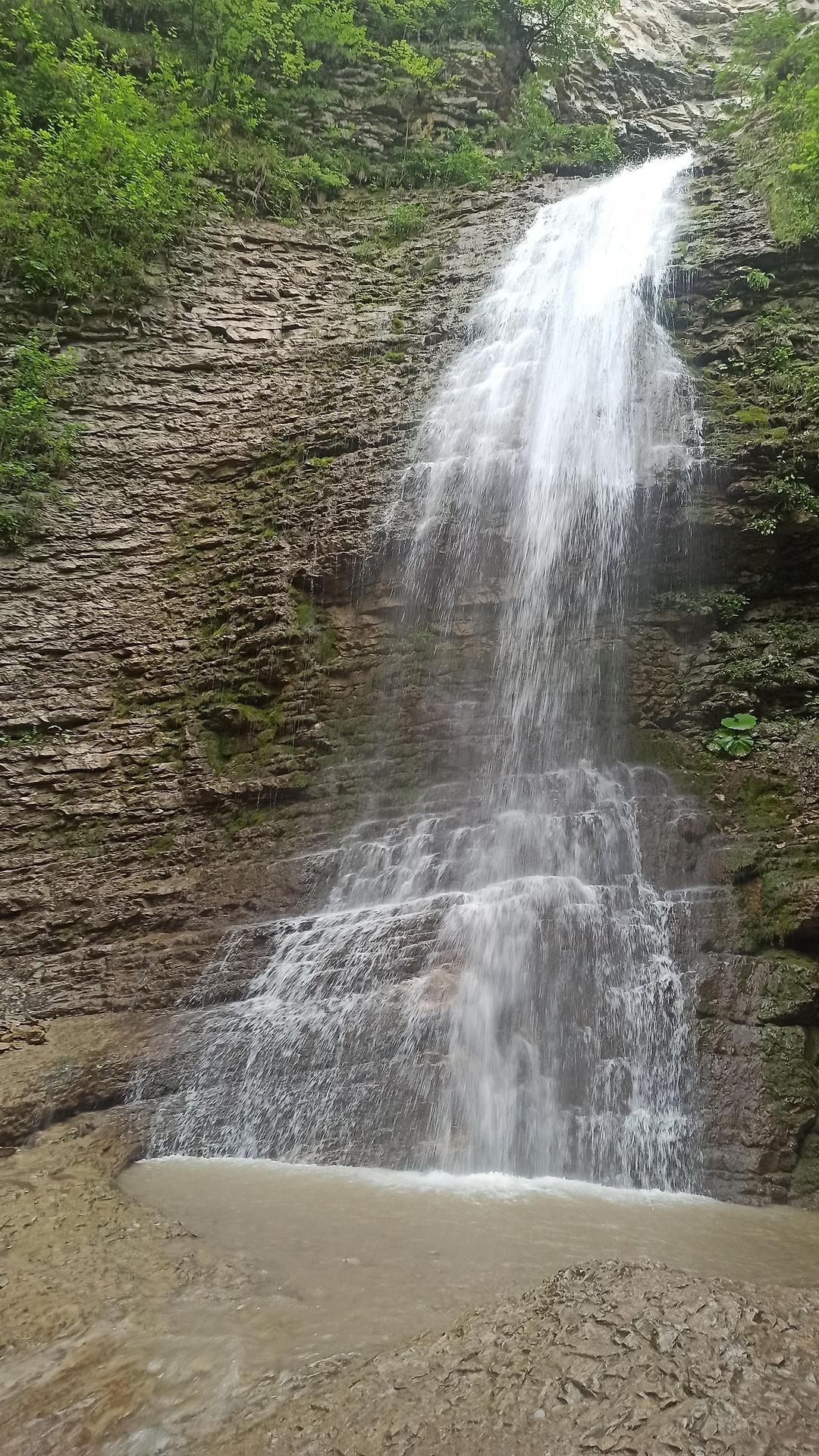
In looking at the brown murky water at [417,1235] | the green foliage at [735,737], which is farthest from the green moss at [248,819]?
the green foliage at [735,737]

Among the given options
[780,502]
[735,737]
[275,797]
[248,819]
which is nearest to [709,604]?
[780,502]

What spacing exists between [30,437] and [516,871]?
7.52m

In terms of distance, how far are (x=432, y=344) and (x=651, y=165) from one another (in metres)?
6.51

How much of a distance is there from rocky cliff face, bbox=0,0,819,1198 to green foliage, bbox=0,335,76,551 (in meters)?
0.29

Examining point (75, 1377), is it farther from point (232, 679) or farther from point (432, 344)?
point (432, 344)

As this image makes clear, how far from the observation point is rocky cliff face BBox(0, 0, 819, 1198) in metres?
5.38

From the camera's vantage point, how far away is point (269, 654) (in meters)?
8.53

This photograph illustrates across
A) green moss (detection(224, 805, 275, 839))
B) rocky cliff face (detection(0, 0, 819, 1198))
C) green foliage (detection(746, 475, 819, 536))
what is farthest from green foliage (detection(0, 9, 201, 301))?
green foliage (detection(746, 475, 819, 536))

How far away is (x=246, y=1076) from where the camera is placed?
5227mm

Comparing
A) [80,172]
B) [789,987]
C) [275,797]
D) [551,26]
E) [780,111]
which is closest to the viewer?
[789,987]

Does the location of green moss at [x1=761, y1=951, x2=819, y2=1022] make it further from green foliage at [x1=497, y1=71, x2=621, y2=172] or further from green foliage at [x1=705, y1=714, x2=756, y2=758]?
green foliage at [x1=497, y1=71, x2=621, y2=172]

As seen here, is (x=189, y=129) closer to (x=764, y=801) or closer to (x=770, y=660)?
(x=770, y=660)

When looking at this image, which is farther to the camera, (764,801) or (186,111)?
(186,111)

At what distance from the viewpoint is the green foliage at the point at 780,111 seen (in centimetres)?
1025
